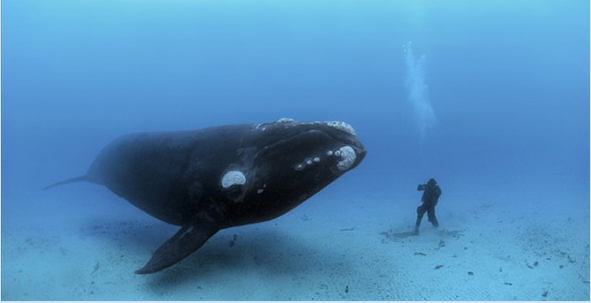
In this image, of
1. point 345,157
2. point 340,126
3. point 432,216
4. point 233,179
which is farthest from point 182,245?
point 432,216

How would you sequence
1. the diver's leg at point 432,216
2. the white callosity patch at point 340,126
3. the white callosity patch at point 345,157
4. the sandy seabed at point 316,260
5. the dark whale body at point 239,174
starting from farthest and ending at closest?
the diver's leg at point 432,216 < the sandy seabed at point 316,260 < the white callosity patch at point 340,126 < the dark whale body at point 239,174 < the white callosity patch at point 345,157

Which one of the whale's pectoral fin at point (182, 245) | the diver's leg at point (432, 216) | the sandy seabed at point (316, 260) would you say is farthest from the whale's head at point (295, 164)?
the diver's leg at point (432, 216)

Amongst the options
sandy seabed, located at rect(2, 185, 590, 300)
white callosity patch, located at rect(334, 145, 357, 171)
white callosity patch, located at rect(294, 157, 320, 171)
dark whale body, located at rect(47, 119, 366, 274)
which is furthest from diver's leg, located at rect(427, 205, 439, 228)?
white callosity patch, located at rect(294, 157, 320, 171)

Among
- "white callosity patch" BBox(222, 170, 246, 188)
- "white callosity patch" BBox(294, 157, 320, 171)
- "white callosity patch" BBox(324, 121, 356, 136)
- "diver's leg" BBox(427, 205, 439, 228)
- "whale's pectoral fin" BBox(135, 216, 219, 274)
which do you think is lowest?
"diver's leg" BBox(427, 205, 439, 228)

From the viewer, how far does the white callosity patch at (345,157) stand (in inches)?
261

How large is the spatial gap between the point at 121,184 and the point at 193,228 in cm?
349

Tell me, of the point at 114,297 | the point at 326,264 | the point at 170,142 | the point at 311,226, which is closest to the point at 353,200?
the point at 311,226

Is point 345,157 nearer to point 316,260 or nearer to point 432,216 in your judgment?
point 316,260

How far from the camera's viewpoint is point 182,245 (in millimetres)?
6844

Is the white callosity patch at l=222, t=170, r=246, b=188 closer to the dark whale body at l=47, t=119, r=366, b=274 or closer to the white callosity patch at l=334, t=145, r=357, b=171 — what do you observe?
the dark whale body at l=47, t=119, r=366, b=274

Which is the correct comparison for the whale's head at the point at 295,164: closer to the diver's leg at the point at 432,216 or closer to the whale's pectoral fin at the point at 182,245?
the whale's pectoral fin at the point at 182,245

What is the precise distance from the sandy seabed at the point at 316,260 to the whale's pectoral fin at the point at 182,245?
0.87 meters

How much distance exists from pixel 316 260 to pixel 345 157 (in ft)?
9.14

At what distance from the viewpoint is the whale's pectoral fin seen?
6.48m
